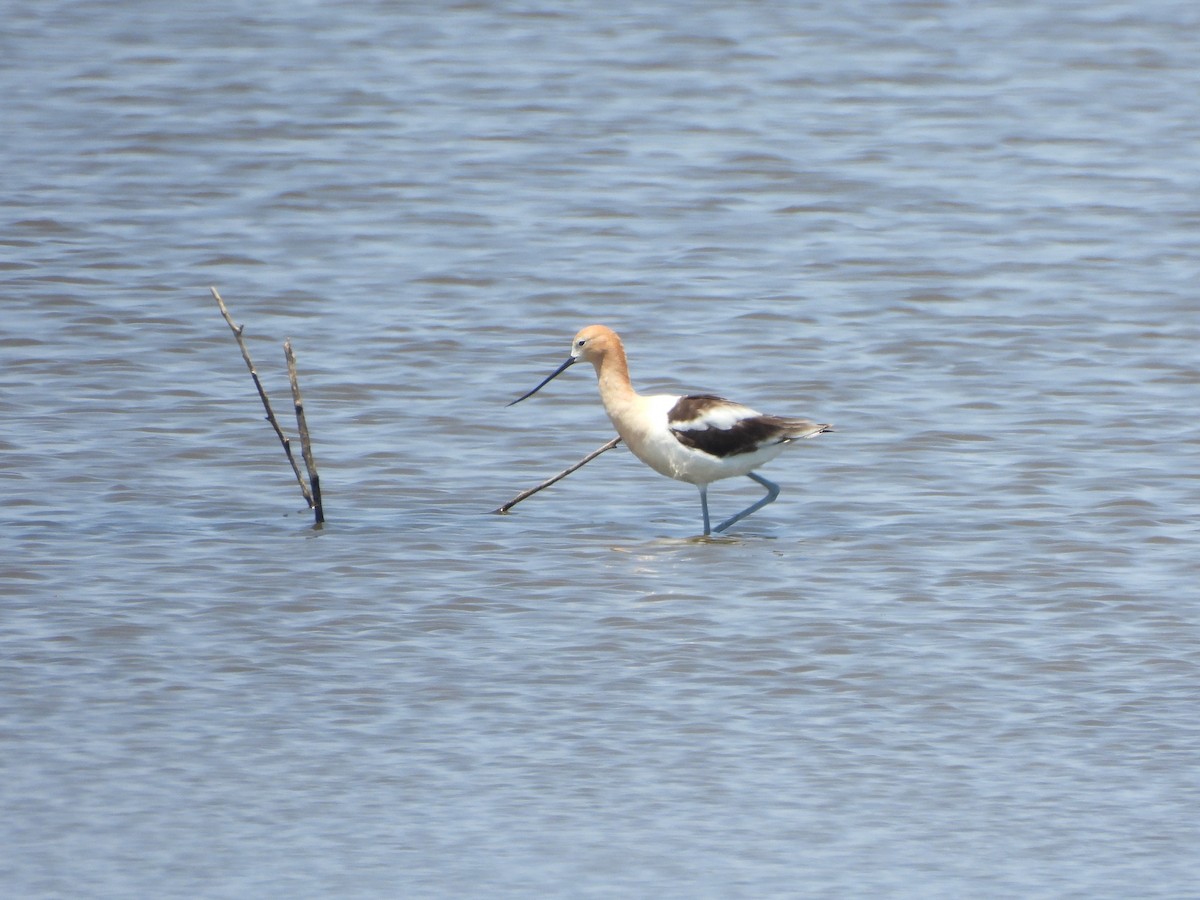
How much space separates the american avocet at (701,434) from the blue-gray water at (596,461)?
0.24 meters

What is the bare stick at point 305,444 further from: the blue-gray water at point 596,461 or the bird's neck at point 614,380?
the bird's neck at point 614,380

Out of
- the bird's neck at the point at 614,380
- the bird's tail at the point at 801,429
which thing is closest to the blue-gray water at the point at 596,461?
the bird's tail at the point at 801,429

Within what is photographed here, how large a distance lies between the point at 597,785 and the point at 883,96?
1130 cm

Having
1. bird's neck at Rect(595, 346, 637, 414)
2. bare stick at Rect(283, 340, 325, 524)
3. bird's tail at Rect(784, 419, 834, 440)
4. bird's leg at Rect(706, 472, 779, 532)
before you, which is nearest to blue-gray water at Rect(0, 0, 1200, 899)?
bird's leg at Rect(706, 472, 779, 532)

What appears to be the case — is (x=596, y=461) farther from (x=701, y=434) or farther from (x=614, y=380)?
(x=701, y=434)

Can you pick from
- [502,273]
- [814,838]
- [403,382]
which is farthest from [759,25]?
[814,838]

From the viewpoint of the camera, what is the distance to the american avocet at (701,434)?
28.5ft

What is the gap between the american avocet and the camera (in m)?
8.69

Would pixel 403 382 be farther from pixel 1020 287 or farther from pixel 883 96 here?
pixel 883 96

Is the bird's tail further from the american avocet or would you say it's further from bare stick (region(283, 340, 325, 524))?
bare stick (region(283, 340, 325, 524))

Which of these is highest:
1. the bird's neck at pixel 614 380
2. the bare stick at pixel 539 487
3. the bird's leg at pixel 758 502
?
the bird's neck at pixel 614 380

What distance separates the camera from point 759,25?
60.1ft

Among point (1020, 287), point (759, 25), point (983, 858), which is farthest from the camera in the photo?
point (759, 25)

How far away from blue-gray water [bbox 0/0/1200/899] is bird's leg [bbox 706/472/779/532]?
6 cm
